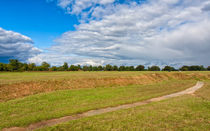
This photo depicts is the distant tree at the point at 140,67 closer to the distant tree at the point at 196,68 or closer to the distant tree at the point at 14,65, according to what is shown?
the distant tree at the point at 196,68

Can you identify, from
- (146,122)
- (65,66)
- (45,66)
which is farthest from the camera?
(65,66)

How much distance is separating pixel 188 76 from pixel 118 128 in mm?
63880

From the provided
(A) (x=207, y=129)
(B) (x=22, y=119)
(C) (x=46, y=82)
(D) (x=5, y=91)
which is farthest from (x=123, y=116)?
(C) (x=46, y=82)

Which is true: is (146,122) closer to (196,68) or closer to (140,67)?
(140,67)

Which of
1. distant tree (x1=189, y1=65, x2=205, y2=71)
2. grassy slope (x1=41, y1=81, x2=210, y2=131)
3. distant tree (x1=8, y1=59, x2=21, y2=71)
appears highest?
distant tree (x1=8, y1=59, x2=21, y2=71)

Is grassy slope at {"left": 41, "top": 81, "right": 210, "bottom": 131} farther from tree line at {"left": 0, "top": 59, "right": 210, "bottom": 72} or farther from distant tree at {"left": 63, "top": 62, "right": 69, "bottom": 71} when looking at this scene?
distant tree at {"left": 63, "top": 62, "right": 69, "bottom": 71}

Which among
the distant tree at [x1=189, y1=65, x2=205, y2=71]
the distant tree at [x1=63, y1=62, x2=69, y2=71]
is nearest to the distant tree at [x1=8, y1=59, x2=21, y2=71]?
the distant tree at [x1=63, y1=62, x2=69, y2=71]

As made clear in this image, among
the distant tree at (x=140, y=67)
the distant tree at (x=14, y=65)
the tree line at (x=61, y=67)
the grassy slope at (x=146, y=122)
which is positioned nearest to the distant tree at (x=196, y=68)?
the tree line at (x=61, y=67)

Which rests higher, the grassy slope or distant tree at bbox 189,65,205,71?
distant tree at bbox 189,65,205,71

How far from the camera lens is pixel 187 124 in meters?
8.94

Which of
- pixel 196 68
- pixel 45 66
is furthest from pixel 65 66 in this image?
pixel 196 68

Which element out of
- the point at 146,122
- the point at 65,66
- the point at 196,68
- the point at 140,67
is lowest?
the point at 146,122

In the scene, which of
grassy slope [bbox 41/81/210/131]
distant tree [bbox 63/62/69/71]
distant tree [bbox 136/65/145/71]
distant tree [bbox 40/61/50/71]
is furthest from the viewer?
distant tree [bbox 136/65/145/71]

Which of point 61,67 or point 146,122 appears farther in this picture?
point 61,67
